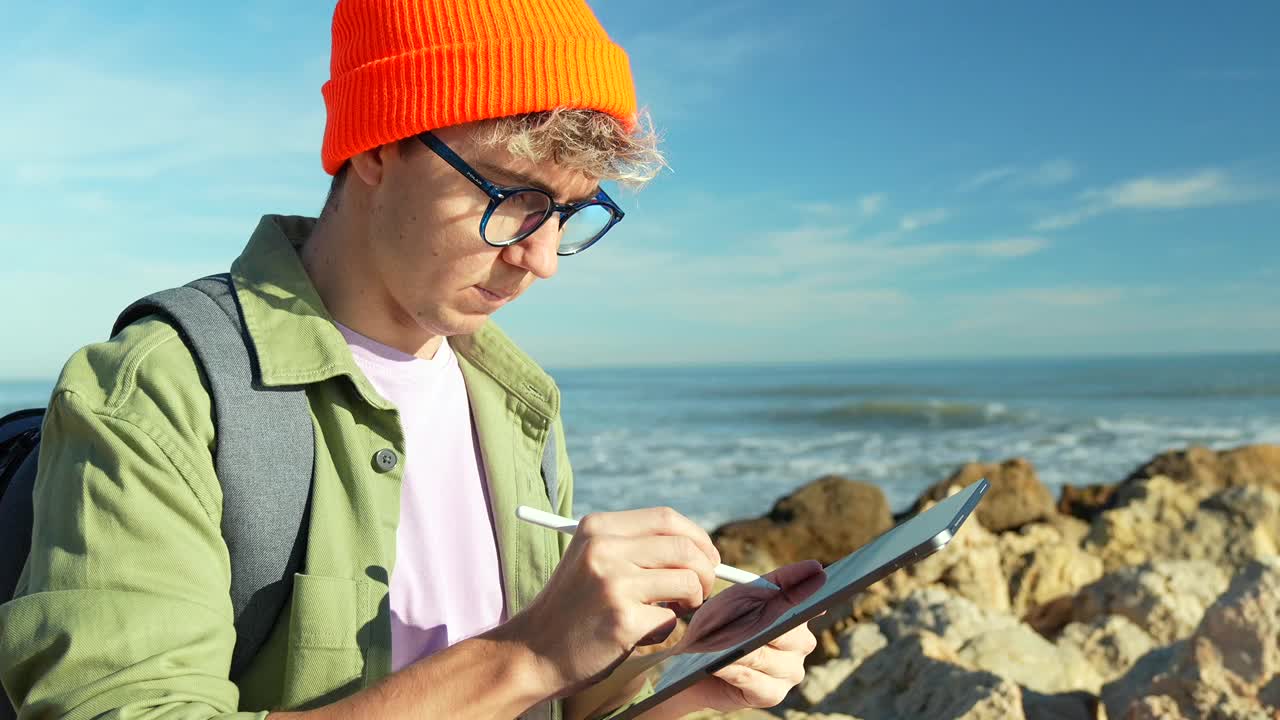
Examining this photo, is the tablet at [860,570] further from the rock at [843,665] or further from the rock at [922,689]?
the rock at [843,665]

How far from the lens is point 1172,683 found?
108 inches

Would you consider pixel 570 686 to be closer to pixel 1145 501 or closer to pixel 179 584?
pixel 179 584

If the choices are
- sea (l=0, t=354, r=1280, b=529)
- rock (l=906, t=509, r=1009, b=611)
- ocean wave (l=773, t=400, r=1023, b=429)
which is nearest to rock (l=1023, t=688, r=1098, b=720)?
rock (l=906, t=509, r=1009, b=611)

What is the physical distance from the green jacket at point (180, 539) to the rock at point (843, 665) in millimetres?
2365

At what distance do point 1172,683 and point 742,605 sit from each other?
1840mm

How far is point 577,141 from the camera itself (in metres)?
1.73

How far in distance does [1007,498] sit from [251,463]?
7805 millimetres

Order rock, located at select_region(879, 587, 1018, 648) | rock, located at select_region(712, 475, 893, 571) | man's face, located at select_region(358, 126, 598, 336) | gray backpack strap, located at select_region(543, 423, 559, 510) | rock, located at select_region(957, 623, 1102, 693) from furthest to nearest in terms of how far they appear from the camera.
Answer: rock, located at select_region(712, 475, 893, 571) → rock, located at select_region(879, 587, 1018, 648) → rock, located at select_region(957, 623, 1102, 693) → gray backpack strap, located at select_region(543, 423, 559, 510) → man's face, located at select_region(358, 126, 598, 336)

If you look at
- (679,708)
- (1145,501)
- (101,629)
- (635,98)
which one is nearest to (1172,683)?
(679,708)

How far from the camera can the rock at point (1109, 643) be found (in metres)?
4.10

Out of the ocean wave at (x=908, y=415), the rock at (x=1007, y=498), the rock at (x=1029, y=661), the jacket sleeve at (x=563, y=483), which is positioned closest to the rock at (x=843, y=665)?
the rock at (x=1029, y=661)

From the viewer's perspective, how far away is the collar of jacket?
159 cm

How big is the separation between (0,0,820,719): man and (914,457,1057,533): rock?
6.65m

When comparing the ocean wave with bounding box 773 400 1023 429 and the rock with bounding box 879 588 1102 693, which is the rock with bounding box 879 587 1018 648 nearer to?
the rock with bounding box 879 588 1102 693
